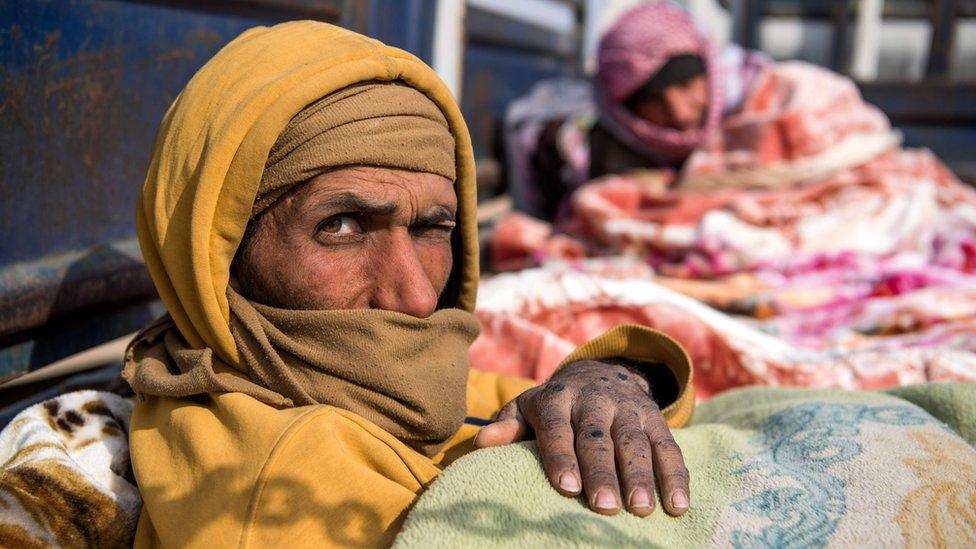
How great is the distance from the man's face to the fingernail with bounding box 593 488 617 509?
1.65 ft

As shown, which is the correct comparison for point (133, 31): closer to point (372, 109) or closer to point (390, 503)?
point (372, 109)

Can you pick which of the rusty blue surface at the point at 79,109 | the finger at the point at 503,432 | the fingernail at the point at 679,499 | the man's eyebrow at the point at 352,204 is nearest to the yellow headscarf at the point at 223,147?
the man's eyebrow at the point at 352,204

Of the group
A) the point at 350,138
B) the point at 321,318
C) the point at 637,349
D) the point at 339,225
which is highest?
the point at 350,138

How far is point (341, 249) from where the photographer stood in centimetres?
173

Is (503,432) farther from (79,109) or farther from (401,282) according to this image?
(79,109)

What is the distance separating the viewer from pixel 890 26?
8547 millimetres

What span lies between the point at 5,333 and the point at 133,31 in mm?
925

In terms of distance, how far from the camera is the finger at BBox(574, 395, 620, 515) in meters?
1.36

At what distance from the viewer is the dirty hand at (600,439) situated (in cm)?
140

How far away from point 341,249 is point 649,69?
447 centimetres

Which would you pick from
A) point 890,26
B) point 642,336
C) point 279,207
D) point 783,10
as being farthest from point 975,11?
point 279,207

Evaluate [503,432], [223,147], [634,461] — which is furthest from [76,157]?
[634,461]

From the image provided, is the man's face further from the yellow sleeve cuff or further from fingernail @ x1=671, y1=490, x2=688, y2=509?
fingernail @ x1=671, y1=490, x2=688, y2=509

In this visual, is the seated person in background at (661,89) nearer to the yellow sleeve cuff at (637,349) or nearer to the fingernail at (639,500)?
the yellow sleeve cuff at (637,349)
